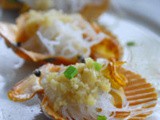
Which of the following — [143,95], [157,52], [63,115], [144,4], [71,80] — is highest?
[144,4]

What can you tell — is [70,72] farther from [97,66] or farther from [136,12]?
[136,12]

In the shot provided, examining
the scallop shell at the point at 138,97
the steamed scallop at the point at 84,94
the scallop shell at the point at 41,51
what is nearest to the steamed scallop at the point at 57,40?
the scallop shell at the point at 41,51

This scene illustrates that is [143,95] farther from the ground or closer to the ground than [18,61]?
closer to the ground

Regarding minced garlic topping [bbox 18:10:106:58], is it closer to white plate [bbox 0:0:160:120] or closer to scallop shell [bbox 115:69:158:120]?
white plate [bbox 0:0:160:120]

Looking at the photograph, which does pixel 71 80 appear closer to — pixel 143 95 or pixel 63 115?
pixel 63 115

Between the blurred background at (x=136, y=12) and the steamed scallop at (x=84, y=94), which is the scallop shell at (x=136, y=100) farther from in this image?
the blurred background at (x=136, y=12)

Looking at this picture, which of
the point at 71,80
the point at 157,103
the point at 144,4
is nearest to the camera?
the point at 71,80

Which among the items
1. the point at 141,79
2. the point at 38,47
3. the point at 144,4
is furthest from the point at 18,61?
the point at 144,4
